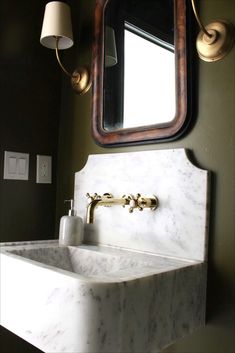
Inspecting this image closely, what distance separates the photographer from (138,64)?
1.15 metres

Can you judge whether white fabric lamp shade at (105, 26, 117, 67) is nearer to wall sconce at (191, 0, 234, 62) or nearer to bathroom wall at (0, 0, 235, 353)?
bathroom wall at (0, 0, 235, 353)

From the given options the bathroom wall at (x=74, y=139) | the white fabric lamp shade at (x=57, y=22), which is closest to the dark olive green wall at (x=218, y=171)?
the bathroom wall at (x=74, y=139)

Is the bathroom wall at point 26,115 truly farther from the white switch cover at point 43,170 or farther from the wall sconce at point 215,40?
the wall sconce at point 215,40

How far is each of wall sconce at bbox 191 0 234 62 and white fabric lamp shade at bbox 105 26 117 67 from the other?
37 centimetres

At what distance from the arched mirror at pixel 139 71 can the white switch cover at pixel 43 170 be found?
25cm

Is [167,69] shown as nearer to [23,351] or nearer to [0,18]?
[0,18]

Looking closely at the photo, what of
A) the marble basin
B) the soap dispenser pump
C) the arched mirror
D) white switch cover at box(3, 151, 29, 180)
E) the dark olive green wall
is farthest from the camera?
white switch cover at box(3, 151, 29, 180)

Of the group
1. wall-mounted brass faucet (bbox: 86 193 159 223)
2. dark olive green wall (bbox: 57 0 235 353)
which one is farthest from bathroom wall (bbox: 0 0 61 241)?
dark olive green wall (bbox: 57 0 235 353)

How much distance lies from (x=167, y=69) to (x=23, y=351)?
1.13 metres

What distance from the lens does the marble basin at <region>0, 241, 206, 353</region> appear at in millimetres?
664

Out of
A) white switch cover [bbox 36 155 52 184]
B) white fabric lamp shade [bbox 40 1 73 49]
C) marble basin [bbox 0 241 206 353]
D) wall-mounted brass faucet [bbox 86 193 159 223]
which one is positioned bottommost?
marble basin [bbox 0 241 206 353]

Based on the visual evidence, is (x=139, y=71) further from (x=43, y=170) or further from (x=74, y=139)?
(x=43, y=170)

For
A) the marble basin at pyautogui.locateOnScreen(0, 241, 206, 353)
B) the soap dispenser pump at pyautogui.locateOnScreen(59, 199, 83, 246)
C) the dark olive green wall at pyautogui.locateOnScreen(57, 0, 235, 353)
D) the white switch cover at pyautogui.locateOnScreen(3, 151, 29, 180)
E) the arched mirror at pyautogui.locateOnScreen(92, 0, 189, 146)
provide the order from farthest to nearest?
the white switch cover at pyautogui.locateOnScreen(3, 151, 29, 180) < the soap dispenser pump at pyautogui.locateOnScreen(59, 199, 83, 246) < the arched mirror at pyautogui.locateOnScreen(92, 0, 189, 146) < the dark olive green wall at pyautogui.locateOnScreen(57, 0, 235, 353) < the marble basin at pyautogui.locateOnScreen(0, 241, 206, 353)

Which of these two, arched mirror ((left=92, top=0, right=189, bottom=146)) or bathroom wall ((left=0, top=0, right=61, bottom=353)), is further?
bathroom wall ((left=0, top=0, right=61, bottom=353))
